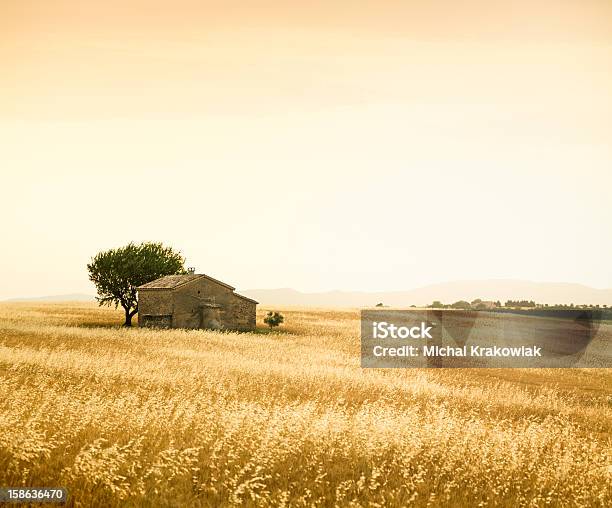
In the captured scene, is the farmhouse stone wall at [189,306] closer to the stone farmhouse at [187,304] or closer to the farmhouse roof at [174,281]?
the stone farmhouse at [187,304]

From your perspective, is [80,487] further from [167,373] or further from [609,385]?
[609,385]

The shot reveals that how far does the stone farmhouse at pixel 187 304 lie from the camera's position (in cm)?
5266

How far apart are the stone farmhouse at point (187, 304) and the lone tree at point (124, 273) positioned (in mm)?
4093

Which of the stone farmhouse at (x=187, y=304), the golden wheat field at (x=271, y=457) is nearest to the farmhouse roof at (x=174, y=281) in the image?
the stone farmhouse at (x=187, y=304)

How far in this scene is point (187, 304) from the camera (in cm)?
5316

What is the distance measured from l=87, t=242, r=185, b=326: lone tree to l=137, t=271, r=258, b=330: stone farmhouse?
13.4ft

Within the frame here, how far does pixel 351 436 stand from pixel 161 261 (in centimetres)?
5365

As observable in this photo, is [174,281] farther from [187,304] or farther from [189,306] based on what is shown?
[189,306]

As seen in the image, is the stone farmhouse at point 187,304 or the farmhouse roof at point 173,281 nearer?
the stone farmhouse at point 187,304

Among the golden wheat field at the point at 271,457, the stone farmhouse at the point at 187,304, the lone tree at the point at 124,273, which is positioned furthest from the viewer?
the lone tree at the point at 124,273

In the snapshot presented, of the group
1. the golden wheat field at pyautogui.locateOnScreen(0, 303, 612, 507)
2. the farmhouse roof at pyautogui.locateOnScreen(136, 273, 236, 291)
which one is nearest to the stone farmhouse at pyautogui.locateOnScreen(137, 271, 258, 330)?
the farmhouse roof at pyautogui.locateOnScreen(136, 273, 236, 291)

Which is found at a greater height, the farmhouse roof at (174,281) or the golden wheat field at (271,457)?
the farmhouse roof at (174,281)

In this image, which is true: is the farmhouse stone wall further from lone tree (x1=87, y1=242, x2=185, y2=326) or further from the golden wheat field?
the golden wheat field

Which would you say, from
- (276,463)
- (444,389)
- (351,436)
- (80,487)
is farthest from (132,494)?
(444,389)
